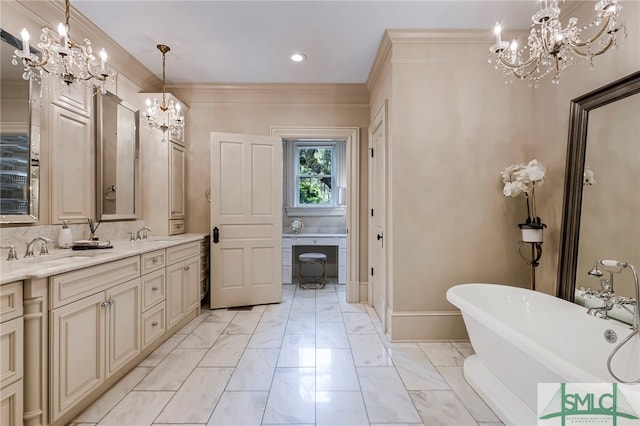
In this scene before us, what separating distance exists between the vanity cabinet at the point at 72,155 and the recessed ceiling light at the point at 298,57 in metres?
1.94

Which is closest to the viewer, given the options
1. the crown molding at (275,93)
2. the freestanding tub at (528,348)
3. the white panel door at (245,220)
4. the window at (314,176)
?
the freestanding tub at (528,348)

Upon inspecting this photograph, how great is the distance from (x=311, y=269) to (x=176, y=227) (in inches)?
99.1

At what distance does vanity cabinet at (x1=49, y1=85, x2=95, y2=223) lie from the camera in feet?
7.34

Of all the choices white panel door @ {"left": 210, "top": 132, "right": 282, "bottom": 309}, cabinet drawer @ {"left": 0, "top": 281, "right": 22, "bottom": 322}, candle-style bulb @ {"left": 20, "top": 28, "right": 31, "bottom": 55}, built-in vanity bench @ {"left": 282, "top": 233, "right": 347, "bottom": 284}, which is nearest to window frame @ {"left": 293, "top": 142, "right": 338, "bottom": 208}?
built-in vanity bench @ {"left": 282, "top": 233, "right": 347, "bottom": 284}

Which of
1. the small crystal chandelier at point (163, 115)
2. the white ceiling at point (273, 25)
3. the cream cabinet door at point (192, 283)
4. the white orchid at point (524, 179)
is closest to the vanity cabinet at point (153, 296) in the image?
the cream cabinet door at point (192, 283)

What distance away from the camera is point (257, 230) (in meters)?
3.71

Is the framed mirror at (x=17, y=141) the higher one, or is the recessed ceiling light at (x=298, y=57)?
the recessed ceiling light at (x=298, y=57)

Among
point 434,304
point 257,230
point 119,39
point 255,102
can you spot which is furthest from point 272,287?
point 119,39

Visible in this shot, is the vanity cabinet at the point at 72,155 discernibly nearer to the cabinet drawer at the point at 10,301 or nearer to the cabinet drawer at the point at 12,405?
the cabinet drawer at the point at 10,301

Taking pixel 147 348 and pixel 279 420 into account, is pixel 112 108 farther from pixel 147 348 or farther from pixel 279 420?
pixel 279 420

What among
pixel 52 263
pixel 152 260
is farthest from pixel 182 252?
pixel 52 263

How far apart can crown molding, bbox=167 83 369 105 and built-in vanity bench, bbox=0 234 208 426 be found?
2.26 meters

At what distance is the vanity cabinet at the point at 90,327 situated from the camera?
153cm

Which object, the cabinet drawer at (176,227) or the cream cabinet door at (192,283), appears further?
the cabinet drawer at (176,227)
